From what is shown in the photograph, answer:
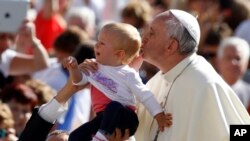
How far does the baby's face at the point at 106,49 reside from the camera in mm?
6770

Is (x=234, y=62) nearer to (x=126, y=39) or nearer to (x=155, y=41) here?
(x=155, y=41)

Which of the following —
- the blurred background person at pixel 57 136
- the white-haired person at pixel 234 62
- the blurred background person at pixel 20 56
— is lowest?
the white-haired person at pixel 234 62

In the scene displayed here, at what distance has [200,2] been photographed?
13305 mm

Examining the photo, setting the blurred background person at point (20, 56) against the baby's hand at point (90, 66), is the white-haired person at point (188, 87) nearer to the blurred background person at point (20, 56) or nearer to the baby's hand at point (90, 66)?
the baby's hand at point (90, 66)

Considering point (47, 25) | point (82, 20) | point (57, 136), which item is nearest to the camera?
point (57, 136)

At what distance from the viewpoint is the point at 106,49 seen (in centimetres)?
678

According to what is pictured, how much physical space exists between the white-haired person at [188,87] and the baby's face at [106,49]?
0.79ft

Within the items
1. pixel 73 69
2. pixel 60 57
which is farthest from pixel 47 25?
pixel 73 69

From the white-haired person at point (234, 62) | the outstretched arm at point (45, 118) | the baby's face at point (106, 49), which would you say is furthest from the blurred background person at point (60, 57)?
the baby's face at point (106, 49)

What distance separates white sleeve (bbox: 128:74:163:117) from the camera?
6.75 meters

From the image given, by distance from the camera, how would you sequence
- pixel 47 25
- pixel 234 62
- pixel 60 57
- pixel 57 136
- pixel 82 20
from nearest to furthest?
pixel 57 136 → pixel 60 57 → pixel 234 62 → pixel 82 20 → pixel 47 25

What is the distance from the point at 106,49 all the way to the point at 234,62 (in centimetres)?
448

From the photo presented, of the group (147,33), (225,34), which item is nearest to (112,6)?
(225,34)

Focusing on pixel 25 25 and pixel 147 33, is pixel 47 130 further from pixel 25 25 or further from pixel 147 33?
pixel 25 25
